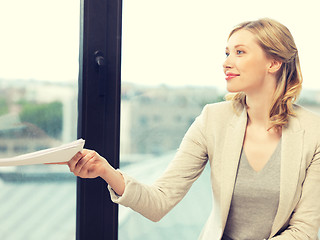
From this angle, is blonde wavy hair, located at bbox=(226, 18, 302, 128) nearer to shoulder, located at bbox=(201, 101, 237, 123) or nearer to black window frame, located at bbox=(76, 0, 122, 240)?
shoulder, located at bbox=(201, 101, 237, 123)

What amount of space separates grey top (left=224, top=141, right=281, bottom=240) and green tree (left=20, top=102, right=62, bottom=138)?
33.0 inches

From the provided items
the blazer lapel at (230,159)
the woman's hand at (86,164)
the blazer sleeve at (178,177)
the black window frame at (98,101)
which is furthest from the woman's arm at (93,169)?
the black window frame at (98,101)

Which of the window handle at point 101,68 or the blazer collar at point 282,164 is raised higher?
the window handle at point 101,68

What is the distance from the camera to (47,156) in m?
1.17

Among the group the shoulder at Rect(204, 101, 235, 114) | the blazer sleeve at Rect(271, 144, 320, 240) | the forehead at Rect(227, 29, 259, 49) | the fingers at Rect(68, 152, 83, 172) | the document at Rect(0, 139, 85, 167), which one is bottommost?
the blazer sleeve at Rect(271, 144, 320, 240)

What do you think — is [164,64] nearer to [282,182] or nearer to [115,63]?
[115,63]

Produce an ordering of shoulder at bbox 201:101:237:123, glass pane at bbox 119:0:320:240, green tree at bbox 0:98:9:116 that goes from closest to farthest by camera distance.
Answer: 1. shoulder at bbox 201:101:237:123
2. green tree at bbox 0:98:9:116
3. glass pane at bbox 119:0:320:240

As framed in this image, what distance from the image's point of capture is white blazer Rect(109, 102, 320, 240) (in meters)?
1.56

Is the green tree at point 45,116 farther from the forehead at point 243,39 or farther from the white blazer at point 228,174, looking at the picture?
the forehead at point 243,39

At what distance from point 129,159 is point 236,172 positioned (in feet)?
2.09

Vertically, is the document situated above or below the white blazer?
above

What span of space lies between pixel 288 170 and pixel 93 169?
702 millimetres

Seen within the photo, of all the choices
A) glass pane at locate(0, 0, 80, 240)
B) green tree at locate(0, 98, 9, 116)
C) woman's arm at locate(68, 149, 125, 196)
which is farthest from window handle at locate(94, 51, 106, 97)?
woman's arm at locate(68, 149, 125, 196)

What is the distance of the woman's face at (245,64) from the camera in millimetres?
1582
